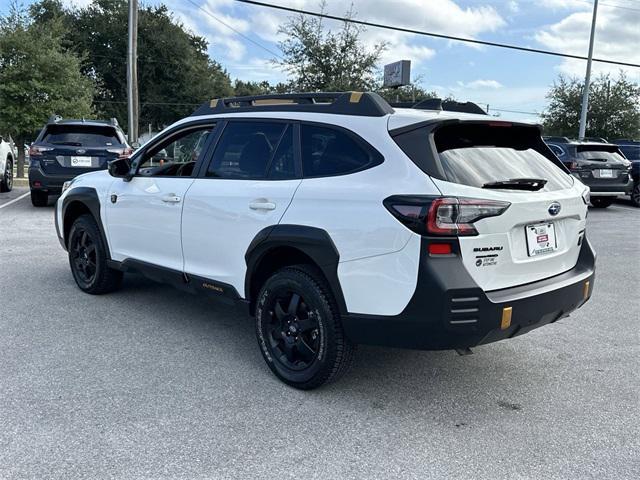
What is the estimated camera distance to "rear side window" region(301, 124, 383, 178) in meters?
3.28

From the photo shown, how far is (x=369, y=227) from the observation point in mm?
3072

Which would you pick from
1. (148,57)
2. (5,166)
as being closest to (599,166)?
(5,166)

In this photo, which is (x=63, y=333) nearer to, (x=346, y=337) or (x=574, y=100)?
(x=346, y=337)

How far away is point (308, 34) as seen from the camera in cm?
2477

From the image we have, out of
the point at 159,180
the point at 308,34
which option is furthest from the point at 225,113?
the point at 308,34

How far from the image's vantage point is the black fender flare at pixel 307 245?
10.6ft

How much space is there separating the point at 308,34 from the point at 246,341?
73.8 ft

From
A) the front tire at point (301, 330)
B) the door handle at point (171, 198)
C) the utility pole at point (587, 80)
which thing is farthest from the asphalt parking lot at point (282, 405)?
the utility pole at point (587, 80)

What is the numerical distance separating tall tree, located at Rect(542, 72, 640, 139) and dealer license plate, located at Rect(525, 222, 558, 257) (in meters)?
27.7

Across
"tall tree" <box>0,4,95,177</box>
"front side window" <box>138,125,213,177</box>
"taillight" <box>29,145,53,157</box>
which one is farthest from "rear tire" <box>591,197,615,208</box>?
"tall tree" <box>0,4,95,177</box>

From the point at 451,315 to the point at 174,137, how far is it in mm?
2910

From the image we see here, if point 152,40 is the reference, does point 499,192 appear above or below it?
below

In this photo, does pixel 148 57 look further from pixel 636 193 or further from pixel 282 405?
pixel 282 405

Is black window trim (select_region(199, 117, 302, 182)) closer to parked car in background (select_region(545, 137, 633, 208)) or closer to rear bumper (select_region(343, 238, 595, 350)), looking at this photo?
rear bumper (select_region(343, 238, 595, 350))
